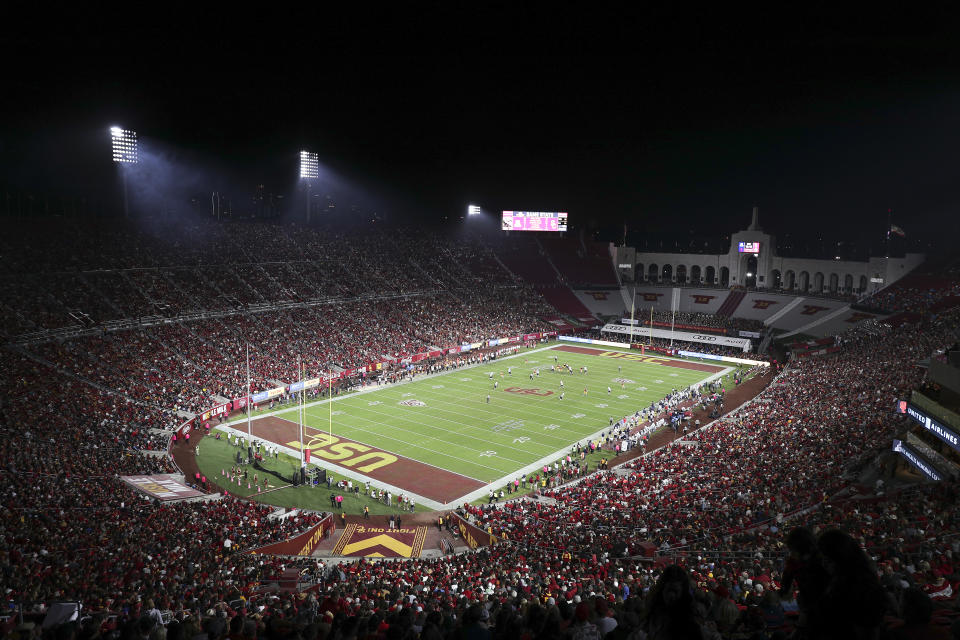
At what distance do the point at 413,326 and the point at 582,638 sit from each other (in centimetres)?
5824

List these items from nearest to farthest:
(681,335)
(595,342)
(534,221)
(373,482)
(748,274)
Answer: (373,482) → (681,335) → (595,342) → (748,274) → (534,221)

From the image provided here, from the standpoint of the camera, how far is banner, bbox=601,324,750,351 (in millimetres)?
66500

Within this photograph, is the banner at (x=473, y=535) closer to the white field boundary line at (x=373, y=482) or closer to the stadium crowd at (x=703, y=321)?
the white field boundary line at (x=373, y=482)

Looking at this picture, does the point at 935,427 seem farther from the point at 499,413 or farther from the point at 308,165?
the point at 308,165

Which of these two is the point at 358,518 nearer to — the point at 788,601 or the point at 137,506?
the point at 137,506

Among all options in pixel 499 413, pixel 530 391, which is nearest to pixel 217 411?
pixel 499 413

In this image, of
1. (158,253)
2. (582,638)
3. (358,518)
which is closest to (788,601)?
(582,638)

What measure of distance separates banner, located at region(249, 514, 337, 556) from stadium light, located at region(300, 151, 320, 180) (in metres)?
60.1

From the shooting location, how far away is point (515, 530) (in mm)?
22938

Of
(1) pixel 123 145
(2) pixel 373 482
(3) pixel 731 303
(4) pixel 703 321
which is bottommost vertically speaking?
(2) pixel 373 482

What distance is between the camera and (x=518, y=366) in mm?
58531

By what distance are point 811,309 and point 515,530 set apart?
6714cm

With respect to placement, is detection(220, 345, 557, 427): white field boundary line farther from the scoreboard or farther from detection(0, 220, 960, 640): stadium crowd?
the scoreboard

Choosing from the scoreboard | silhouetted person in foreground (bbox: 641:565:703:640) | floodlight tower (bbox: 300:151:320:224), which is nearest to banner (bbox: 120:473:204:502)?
silhouetted person in foreground (bbox: 641:565:703:640)
